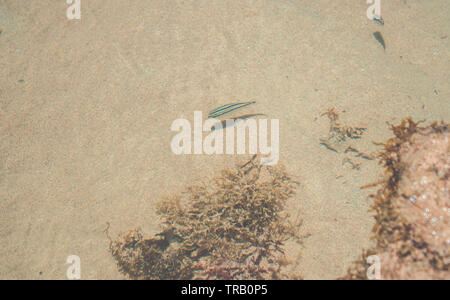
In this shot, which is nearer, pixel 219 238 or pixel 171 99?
pixel 219 238

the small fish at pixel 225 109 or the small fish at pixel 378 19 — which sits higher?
the small fish at pixel 378 19

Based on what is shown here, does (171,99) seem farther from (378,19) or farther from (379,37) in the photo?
(378,19)

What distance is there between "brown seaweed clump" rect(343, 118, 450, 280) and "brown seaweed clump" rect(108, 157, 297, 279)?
3.37 ft

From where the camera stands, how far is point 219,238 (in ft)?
9.73

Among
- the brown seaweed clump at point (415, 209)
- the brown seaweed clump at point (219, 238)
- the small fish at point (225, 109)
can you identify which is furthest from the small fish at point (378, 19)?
the brown seaweed clump at point (219, 238)

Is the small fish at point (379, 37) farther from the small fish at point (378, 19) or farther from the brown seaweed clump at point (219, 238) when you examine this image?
the brown seaweed clump at point (219, 238)

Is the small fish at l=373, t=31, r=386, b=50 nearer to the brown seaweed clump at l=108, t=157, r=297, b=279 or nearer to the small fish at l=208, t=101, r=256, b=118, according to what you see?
the small fish at l=208, t=101, r=256, b=118

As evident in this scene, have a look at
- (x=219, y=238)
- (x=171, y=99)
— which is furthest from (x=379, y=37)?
(x=219, y=238)

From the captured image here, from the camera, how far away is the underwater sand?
311 cm

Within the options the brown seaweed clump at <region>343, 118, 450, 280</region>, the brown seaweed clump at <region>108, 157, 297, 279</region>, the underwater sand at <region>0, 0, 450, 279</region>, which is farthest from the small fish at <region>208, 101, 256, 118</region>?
the brown seaweed clump at <region>343, 118, 450, 280</region>

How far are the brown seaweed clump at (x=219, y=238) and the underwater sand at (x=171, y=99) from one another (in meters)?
0.17

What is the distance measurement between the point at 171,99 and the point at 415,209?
119 inches

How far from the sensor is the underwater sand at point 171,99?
3.11 meters
